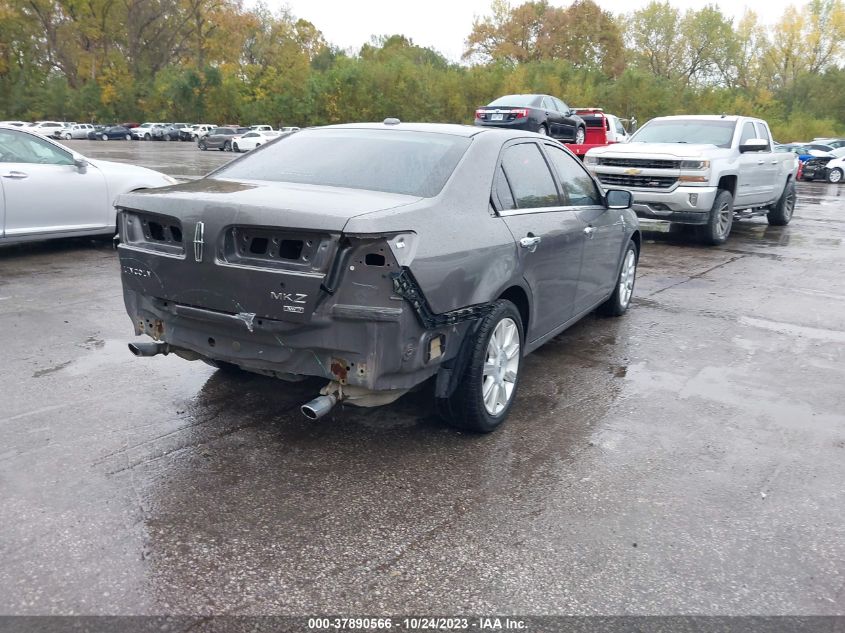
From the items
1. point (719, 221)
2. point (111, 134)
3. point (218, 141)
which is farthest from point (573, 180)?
point (111, 134)

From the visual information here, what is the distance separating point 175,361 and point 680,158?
8.30m

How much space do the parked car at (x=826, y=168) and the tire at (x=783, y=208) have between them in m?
16.7

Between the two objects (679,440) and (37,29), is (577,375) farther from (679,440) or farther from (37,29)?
(37,29)

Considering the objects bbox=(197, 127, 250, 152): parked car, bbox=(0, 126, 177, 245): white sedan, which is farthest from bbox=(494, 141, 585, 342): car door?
bbox=(197, 127, 250, 152): parked car

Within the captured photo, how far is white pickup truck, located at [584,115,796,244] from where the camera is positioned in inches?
437

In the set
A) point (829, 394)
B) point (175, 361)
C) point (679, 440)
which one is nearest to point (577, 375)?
point (679, 440)

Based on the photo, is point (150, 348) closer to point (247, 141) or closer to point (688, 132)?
point (688, 132)

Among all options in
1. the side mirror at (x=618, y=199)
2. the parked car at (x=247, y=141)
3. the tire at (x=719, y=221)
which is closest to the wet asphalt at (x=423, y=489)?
the side mirror at (x=618, y=199)

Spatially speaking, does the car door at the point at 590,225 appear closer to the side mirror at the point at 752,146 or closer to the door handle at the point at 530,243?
the door handle at the point at 530,243

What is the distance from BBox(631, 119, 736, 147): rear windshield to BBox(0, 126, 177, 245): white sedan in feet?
26.8

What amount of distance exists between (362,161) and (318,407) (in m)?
1.60

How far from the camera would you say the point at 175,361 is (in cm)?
545

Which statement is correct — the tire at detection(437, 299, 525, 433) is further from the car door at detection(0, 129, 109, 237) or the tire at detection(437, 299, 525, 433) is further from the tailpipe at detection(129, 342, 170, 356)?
the car door at detection(0, 129, 109, 237)

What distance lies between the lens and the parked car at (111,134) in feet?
208
